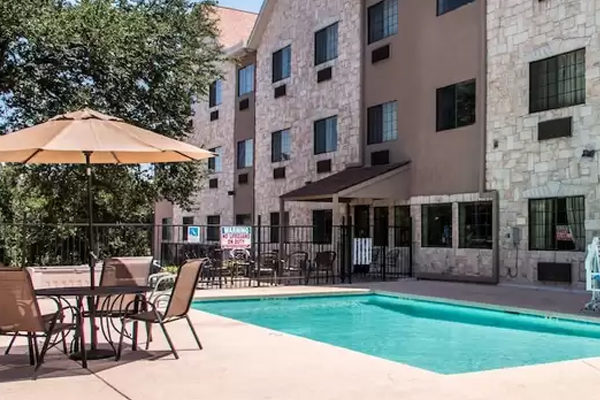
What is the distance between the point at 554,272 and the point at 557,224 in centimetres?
105

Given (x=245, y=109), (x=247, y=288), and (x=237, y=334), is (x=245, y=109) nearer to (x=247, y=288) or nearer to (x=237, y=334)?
(x=247, y=288)

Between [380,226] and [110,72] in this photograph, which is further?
[380,226]

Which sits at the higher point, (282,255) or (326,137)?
(326,137)

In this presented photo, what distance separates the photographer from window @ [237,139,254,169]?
27.7 meters

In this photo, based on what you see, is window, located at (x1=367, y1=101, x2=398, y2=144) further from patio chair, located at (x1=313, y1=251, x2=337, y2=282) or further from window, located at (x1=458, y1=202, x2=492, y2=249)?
patio chair, located at (x1=313, y1=251, x2=337, y2=282)

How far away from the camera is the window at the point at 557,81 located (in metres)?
14.3

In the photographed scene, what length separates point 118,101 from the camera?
1716cm

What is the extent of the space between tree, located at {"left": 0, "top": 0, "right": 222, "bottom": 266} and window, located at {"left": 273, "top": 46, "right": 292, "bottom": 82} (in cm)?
447

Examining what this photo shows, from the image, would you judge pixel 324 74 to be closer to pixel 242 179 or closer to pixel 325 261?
pixel 242 179

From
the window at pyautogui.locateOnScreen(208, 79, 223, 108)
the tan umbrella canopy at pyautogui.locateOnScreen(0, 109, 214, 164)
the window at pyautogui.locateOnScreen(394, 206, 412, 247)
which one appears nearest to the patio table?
the tan umbrella canopy at pyautogui.locateOnScreen(0, 109, 214, 164)

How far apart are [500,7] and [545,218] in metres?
5.21

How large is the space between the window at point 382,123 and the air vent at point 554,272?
243 inches

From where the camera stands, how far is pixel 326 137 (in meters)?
22.5

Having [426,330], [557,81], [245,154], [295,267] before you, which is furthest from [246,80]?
[426,330]
